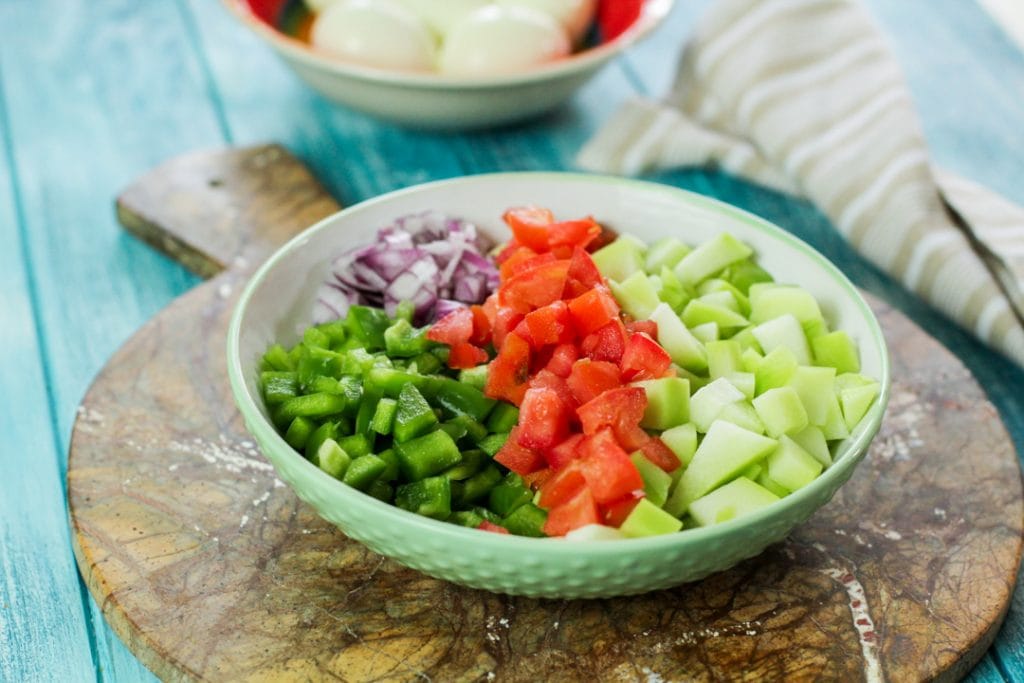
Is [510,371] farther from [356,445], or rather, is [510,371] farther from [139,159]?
[139,159]

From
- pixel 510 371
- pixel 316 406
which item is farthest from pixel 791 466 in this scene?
pixel 316 406

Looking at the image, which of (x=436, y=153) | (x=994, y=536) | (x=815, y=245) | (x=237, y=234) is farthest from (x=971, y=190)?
(x=237, y=234)

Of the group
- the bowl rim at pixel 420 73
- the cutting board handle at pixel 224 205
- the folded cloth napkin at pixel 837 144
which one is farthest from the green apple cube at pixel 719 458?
the bowl rim at pixel 420 73

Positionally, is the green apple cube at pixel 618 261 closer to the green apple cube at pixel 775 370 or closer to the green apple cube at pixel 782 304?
the green apple cube at pixel 782 304

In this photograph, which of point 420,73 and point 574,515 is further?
point 420,73

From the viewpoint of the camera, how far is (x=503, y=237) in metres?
1.90

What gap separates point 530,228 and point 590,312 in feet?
0.78

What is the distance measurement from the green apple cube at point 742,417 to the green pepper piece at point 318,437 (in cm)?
46

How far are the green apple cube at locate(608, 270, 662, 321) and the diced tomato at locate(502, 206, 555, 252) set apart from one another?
0.47 feet

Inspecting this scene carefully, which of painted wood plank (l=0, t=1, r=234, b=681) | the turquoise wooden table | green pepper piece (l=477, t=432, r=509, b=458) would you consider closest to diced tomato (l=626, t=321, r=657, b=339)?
green pepper piece (l=477, t=432, r=509, b=458)

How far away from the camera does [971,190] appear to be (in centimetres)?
223

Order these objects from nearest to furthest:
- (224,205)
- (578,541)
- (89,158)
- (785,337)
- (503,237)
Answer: (578,541)
(785,337)
(503,237)
(224,205)
(89,158)

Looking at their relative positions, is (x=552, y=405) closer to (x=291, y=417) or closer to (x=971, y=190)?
(x=291, y=417)

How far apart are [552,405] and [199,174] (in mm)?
1232
